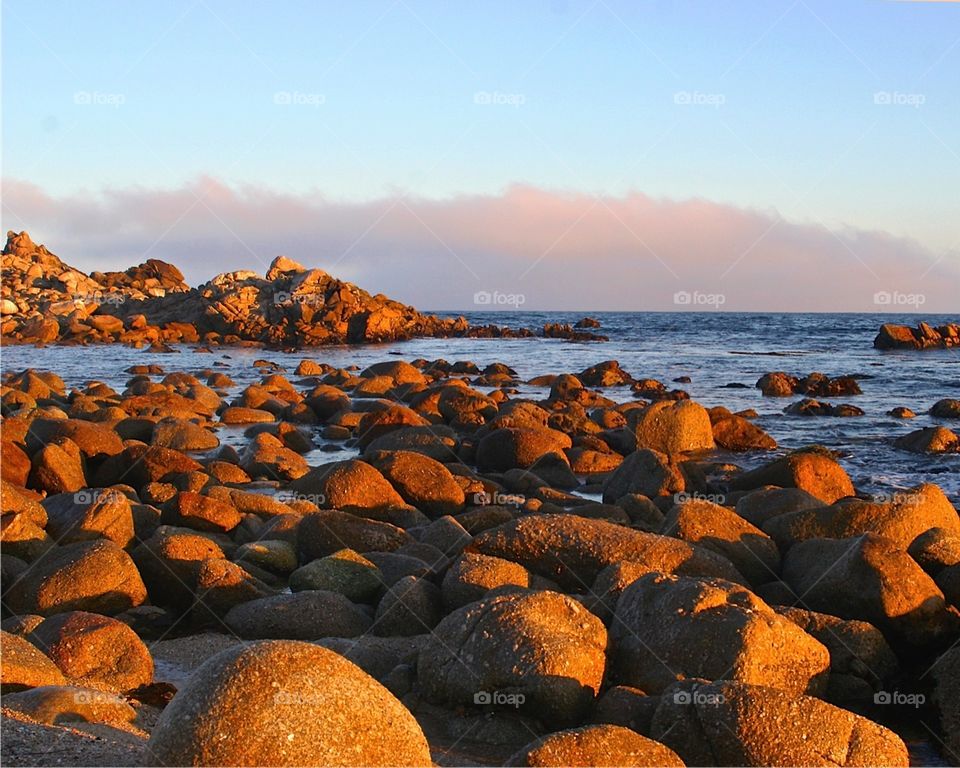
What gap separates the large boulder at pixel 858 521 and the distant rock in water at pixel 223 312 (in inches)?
1760

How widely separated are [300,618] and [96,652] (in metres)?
1.68

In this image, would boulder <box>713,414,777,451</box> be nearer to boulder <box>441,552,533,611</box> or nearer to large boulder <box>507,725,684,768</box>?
boulder <box>441,552,533,611</box>

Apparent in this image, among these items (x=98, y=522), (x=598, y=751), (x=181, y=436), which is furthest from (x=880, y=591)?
(x=181, y=436)

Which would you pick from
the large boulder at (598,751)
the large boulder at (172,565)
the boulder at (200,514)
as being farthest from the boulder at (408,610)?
the boulder at (200,514)

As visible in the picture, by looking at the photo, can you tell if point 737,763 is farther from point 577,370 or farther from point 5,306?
point 5,306

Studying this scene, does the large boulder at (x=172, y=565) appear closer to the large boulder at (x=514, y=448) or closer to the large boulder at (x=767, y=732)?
the large boulder at (x=767, y=732)

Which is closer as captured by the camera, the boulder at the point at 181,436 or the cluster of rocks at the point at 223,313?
the boulder at the point at 181,436

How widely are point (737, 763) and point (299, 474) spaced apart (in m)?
10.4

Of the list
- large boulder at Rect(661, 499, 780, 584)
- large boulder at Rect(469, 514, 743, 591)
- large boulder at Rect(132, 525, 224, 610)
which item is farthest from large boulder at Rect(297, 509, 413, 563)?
large boulder at Rect(661, 499, 780, 584)

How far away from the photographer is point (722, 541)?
9492 millimetres

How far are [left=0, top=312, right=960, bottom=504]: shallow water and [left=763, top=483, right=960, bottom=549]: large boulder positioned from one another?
213 inches

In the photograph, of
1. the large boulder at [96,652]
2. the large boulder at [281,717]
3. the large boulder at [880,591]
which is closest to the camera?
the large boulder at [281,717]

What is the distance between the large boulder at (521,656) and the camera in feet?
21.1

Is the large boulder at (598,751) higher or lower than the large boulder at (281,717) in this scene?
lower
